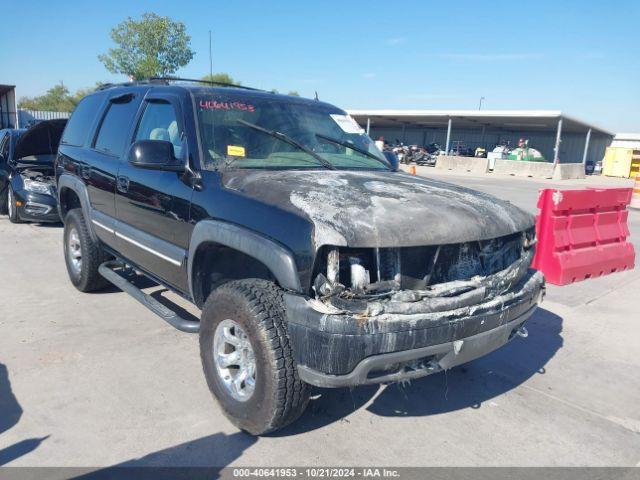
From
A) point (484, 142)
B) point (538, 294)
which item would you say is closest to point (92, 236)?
point (538, 294)

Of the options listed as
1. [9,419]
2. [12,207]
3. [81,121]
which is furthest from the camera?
[12,207]

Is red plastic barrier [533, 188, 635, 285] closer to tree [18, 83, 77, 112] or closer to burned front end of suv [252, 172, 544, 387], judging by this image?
burned front end of suv [252, 172, 544, 387]

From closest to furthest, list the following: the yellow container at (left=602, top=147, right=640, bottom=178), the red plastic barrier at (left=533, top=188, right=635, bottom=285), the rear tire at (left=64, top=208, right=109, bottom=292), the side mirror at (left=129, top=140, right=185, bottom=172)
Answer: the side mirror at (left=129, top=140, right=185, bottom=172), the rear tire at (left=64, top=208, right=109, bottom=292), the red plastic barrier at (left=533, top=188, right=635, bottom=285), the yellow container at (left=602, top=147, right=640, bottom=178)

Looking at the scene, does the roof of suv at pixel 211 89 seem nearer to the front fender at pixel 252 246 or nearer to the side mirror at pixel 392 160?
Answer: the side mirror at pixel 392 160

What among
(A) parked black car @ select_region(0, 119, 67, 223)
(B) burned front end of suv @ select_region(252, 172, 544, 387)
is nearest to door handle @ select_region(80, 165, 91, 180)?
(B) burned front end of suv @ select_region(252, 172, 544, 387)

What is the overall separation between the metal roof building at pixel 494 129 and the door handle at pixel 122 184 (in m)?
28.2

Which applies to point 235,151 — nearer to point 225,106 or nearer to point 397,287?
point 225,106

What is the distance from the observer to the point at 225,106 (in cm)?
363

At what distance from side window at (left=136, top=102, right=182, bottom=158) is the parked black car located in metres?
5.38

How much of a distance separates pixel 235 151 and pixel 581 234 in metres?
5.00

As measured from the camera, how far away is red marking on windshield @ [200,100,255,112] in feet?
11.7

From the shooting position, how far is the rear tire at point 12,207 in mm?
8828

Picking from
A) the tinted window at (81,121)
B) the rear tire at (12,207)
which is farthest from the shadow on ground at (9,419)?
the rear tire at (12,207)

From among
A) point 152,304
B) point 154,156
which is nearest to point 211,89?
point 154,156
